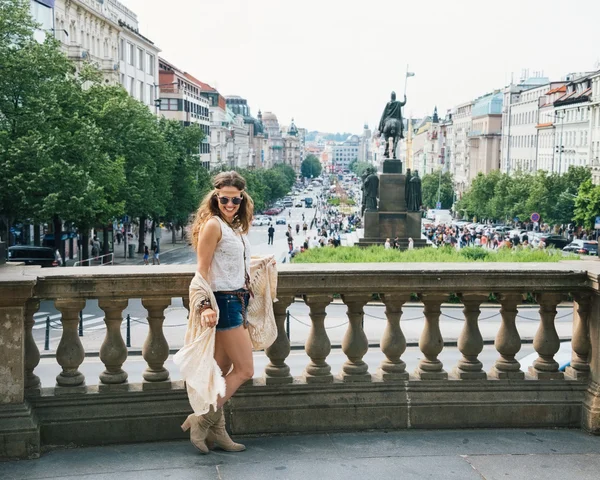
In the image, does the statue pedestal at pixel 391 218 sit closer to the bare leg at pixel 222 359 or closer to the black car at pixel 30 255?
the black car at pixel 30 255

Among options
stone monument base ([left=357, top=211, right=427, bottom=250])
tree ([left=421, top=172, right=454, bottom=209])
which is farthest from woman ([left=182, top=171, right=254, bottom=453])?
tree ([left=421, top=172, right=454, bottom=209])

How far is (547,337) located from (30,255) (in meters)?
32.2

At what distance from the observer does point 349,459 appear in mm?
6691

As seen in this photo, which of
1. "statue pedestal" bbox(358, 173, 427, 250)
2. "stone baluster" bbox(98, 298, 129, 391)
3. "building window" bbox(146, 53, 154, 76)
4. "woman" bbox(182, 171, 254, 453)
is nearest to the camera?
"woman" bbox(182, 171, 254, 453)

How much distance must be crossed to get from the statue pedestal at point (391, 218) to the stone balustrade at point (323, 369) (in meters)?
41.5

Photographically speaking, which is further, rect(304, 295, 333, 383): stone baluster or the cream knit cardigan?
rect(304, 295, 333, 383): stone baluster

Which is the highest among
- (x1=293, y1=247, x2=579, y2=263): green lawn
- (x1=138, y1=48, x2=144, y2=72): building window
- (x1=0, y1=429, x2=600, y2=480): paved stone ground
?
(x1=138, y1=48, x2=144, y2=72): building window

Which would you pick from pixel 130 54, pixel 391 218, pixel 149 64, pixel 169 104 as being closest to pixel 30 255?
pixel 391 218

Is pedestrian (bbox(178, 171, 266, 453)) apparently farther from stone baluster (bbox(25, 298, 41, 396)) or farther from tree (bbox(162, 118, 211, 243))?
tree (bbox(162, 118, 211, 243))

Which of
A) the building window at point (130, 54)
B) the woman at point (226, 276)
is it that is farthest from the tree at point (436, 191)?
the woman at point (226, 276)

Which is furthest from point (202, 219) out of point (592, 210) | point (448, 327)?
point (592, 210)

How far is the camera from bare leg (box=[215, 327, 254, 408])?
652 cm

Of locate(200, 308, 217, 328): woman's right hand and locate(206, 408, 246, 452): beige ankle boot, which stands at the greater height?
locate(200, 308, 217, 328): woman's right hand

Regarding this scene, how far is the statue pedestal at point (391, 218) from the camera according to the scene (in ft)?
162
